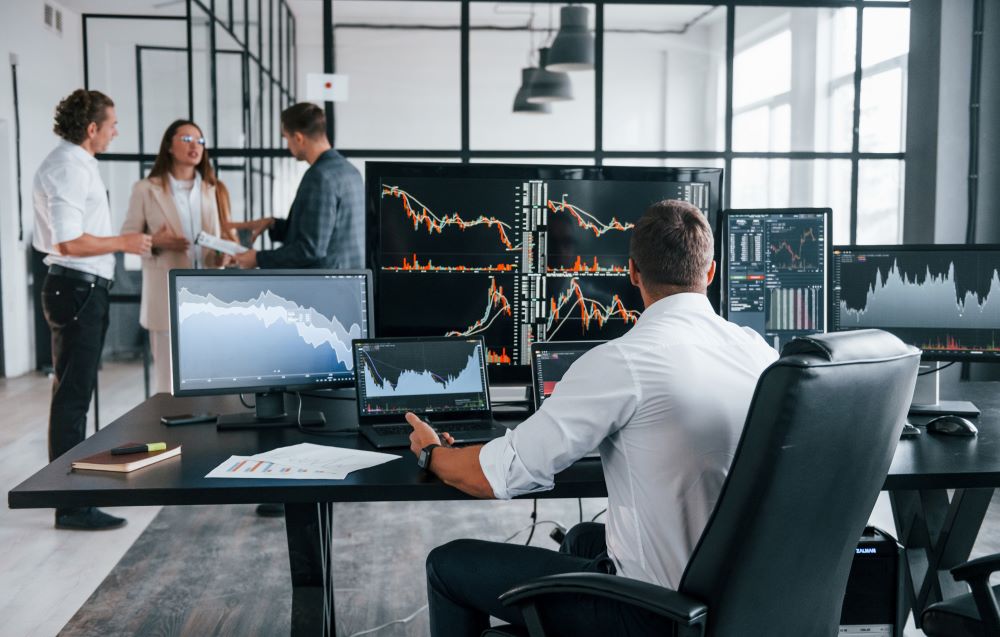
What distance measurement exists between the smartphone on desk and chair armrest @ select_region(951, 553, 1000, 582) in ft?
5.24

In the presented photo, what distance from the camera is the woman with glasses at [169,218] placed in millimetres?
3424

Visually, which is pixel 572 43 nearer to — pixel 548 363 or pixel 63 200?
pixel 63 200

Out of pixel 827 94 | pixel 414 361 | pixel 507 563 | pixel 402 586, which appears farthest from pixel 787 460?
pixel 827 94

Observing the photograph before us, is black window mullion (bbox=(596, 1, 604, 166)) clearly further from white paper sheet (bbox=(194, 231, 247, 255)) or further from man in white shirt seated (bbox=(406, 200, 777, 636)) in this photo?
man in white shirt seated (bbox=(406, 200, 777, 636))

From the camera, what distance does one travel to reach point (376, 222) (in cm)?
217

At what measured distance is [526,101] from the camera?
15.9 ft

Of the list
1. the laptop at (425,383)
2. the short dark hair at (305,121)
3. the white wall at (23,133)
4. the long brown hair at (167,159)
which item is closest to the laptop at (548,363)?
the laptop at (425,383)

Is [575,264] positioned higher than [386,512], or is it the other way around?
[575,264]

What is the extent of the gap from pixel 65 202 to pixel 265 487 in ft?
7.21

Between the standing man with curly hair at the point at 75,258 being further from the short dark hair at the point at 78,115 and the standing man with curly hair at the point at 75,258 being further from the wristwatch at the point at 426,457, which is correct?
the wristwatch at the point at 426,457

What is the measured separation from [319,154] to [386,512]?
1.46 meters

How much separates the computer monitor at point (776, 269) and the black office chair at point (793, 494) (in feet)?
3.52

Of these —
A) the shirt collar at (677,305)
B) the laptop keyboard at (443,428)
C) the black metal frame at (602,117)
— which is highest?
the black metal frame at (602,117)

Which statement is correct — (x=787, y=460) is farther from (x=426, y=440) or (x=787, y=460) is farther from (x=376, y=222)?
(x=376, y=222)
